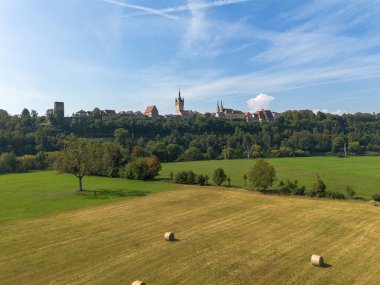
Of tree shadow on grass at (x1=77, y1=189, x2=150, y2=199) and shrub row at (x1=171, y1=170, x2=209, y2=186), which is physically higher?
shrub row at (x1=171, y1=170, x2=209, y2=186)

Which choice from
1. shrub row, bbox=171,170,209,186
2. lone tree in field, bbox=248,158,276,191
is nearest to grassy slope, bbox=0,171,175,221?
shrub row, bbox=171,170,209,186

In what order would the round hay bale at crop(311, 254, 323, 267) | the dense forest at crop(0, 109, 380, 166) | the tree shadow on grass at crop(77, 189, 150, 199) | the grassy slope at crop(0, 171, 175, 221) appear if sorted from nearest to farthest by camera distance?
the round hay bale at crop(311, 254, 323, 267) → the grassy slope at crop(0, 171, 175, 221) → the tree shadow on grass at crop(77, 189, 150, 199) → the dense forest at crop(0, 109, 380, 166)

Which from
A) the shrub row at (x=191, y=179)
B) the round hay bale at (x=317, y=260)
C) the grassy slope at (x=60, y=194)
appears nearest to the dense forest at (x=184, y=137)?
the shrub row at (x=191, y=179)

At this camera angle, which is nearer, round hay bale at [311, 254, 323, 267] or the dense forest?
round hay bale at [311, 254, 323, 267]

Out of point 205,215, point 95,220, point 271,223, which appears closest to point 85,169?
point 95,220

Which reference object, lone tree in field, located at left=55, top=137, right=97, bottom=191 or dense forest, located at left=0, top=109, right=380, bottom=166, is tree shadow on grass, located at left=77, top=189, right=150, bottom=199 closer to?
→ lone tree in field, located at left=55, top=137, right=97, bottom=191

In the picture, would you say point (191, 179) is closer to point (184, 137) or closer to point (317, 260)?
point (317, 260)
